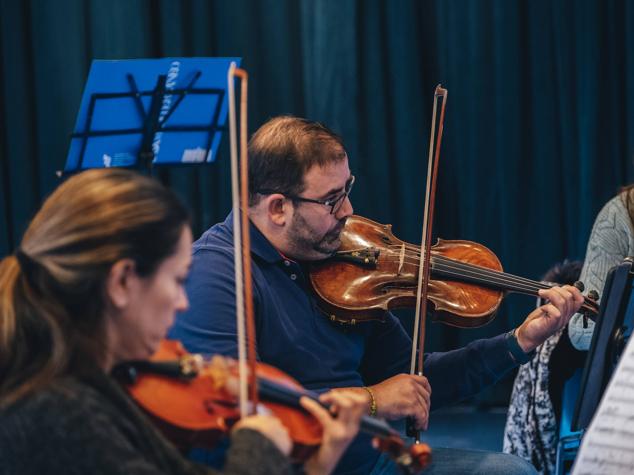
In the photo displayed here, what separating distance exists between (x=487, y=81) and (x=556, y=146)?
430mm

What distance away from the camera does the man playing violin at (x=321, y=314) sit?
2061 mm

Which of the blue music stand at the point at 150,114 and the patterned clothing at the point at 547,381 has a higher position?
the blue music stand at the point at 150,114

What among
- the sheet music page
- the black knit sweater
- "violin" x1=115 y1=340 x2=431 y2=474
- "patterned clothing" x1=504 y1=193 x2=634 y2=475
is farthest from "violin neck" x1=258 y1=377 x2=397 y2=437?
"patterned clothing" x1=504 y1=193 x2=634 y2=475

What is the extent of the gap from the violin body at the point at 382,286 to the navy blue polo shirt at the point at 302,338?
5 centimetres

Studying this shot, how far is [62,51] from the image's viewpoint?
442cm

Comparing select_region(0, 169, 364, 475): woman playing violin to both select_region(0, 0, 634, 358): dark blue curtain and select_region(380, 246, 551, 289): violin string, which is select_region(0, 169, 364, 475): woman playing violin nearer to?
select_region(380, 246, 551, 289): violin string

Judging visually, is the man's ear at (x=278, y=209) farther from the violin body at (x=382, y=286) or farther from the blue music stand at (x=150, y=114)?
the blue music stand at (x=150, y=114)

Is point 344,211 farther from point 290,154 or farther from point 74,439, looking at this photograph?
point 74,439

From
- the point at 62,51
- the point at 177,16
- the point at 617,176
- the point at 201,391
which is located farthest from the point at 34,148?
the point at 201,391

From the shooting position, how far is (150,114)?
3738 millimetres

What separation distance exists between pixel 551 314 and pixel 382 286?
39 centimetres

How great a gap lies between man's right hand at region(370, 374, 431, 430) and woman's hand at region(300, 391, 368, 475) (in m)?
0.62

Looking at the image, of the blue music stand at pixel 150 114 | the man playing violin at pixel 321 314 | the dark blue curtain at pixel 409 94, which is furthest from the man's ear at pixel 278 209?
the dark blue curtain at pixel 409 94

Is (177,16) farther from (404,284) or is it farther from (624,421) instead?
(624,421)
